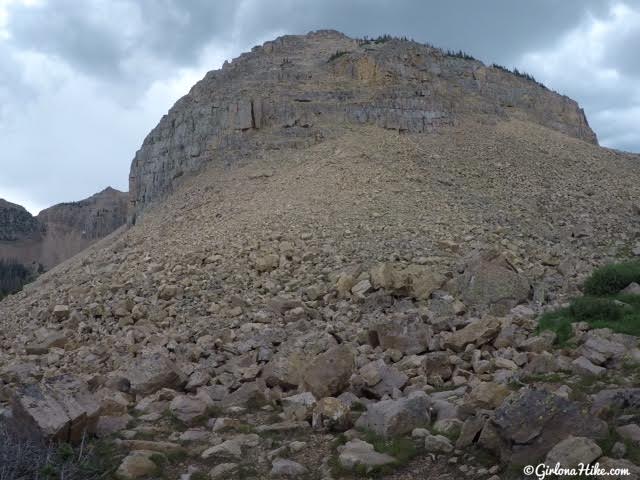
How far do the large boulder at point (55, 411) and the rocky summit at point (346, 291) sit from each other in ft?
0.08

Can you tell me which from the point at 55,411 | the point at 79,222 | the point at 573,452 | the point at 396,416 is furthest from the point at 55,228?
the point at 573,452

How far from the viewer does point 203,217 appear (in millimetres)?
19219

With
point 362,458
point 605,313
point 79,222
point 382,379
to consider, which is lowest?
point 362,458

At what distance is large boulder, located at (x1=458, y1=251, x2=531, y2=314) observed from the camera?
486 inches

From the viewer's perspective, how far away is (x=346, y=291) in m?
13.2

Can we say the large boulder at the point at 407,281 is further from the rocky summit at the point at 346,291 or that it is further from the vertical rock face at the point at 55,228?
the vertical rock face at the point at 55,228

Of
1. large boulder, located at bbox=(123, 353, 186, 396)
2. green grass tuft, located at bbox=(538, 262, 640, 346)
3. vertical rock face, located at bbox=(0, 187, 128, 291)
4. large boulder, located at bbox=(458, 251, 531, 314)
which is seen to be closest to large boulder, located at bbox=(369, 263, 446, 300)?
large boulder, located at bbox=(458, 251, 531, 314)

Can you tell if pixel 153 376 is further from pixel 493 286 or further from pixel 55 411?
pixel 493 286

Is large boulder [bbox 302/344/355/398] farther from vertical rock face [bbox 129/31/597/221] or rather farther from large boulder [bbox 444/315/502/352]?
vertical rock face [bbox 129/31/597/221]

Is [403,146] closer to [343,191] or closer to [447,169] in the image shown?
[447,169]

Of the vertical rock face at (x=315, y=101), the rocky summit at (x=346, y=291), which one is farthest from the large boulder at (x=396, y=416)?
the vertical rock face at (x=315, y=101)

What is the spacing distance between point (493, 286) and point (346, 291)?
3.10 meters

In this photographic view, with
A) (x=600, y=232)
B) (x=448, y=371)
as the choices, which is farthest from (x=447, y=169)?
(x=448, y=371)

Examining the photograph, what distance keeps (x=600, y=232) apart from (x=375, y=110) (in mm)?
10478
